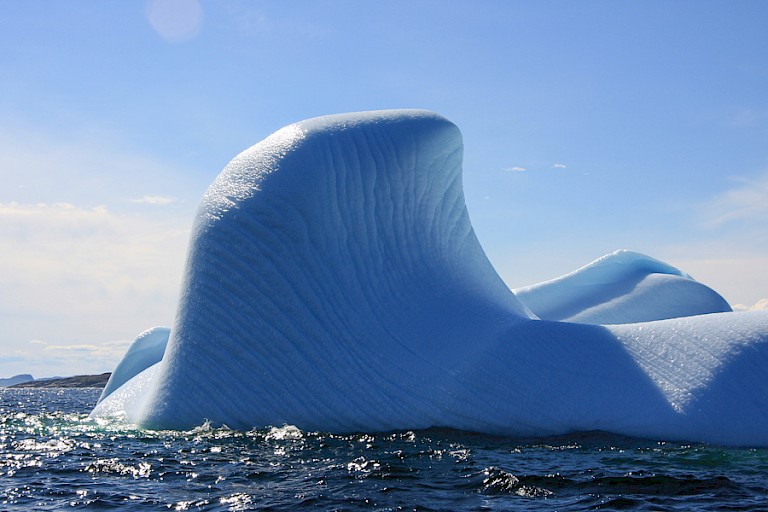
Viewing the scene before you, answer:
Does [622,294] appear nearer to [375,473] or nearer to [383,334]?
[383,334]

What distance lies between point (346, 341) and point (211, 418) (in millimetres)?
2541

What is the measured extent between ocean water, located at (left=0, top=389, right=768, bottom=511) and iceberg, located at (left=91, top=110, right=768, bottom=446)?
0.48 meters

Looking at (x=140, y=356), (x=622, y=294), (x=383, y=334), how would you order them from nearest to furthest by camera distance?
(x=383, y=334), (x=140, y=356), (x=622, y=294)

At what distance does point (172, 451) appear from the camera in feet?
34.0

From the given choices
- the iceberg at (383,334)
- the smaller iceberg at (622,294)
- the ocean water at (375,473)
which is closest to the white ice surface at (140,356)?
the iceberg at (383,334)

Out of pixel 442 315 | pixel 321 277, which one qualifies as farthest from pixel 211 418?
pixel 442 315

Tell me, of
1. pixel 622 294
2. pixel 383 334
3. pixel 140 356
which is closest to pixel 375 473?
pixel 383 334

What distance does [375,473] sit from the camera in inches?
336

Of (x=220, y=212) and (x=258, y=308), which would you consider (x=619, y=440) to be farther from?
(x=220, y=212)

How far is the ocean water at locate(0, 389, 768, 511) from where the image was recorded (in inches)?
289

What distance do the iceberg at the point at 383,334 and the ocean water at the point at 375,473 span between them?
48 cm

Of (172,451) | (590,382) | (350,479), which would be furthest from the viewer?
(590,382)

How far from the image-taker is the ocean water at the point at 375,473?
734 centimetres

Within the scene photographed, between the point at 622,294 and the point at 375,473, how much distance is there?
15.6 m
